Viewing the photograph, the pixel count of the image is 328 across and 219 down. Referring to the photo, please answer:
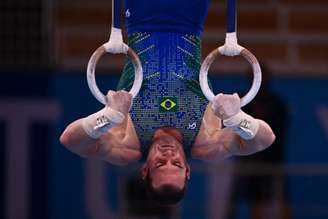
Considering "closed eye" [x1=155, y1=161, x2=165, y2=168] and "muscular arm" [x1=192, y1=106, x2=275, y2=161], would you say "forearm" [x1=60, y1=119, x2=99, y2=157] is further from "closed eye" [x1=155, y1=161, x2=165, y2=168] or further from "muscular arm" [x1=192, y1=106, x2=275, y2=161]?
"muscular arm" [x1=192, y1=106, x2=275, y2=161]

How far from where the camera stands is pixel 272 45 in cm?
786

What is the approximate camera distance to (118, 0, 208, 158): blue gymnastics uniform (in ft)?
14.3

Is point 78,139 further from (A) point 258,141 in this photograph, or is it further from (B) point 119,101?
(A) point 258,141

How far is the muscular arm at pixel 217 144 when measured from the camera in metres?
4.36

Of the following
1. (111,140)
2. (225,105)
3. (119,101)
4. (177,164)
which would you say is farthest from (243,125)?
(111,140)

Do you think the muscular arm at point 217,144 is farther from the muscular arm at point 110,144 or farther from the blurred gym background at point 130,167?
the blurred gym background at point 130,167

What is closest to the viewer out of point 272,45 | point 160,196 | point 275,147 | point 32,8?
point 160,196

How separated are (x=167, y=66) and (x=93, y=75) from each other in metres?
0.58

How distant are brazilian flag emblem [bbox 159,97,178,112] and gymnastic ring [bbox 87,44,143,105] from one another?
33 centimetres

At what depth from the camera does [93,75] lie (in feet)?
13.1

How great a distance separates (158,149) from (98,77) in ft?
8.38

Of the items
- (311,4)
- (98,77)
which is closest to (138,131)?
(98,77)

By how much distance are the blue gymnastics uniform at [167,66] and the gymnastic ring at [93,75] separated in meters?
0.33

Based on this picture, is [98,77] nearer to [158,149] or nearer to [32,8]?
[32,8]
